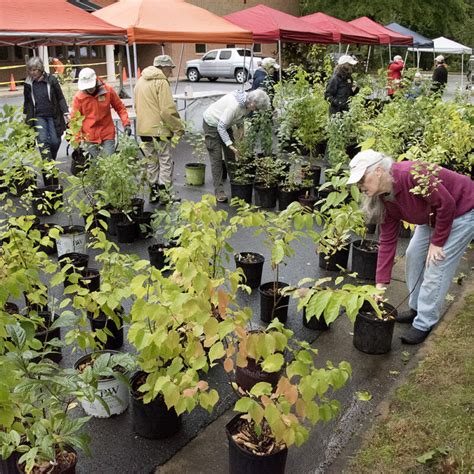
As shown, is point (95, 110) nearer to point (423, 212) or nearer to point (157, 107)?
point (157, 107)

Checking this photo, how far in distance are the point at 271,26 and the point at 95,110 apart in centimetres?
664

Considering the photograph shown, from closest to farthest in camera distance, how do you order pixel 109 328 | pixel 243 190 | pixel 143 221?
pixel 109 328
pixel 143 221
pixel 243 190

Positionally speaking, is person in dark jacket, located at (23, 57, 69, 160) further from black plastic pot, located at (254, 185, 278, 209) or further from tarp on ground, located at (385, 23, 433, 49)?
tarp on ground, located at (385, 23, 433, 49)

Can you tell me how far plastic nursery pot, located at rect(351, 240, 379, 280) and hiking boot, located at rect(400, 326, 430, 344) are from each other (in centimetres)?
107

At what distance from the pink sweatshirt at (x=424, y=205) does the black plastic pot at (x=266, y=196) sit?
3.45 meters

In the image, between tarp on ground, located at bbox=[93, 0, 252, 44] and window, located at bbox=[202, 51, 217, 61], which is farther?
window, located at bbox=[202, 51, 217, 61]

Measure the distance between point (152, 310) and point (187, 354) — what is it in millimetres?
318

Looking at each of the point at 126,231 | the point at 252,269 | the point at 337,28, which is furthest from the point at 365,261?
the point at 337,28

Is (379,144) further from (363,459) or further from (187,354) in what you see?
(187,354)

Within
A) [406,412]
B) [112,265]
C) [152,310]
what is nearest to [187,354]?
[152,310]

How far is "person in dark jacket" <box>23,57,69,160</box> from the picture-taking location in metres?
6.97

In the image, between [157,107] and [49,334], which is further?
[157,107]

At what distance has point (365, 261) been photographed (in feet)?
15.6

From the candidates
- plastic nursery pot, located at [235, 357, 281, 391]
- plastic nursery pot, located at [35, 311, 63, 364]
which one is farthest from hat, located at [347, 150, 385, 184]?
plastic nursery pot, located at [35, 311, 63, 364]
